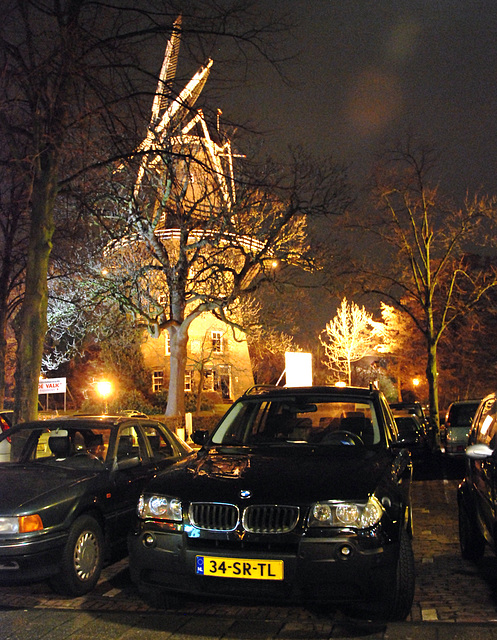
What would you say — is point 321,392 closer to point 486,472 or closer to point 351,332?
point 486,472

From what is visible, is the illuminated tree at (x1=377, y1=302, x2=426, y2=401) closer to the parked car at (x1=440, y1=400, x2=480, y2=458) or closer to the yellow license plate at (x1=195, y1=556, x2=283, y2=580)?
the parked car at (x1=440, y1=400, x2=480, y2=458)

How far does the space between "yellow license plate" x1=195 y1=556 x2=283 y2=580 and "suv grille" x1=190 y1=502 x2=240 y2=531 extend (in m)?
0.23

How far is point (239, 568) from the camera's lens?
16.4 feet

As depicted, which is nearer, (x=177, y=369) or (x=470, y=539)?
(x=470, y=539)

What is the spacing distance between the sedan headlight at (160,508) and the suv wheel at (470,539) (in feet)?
11.5

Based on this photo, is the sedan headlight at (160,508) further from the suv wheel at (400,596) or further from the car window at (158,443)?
the car window at (158,443)

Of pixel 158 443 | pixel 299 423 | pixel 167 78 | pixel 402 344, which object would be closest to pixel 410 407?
pixel 167 78

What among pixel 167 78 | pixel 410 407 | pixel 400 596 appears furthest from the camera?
pixel 410 407

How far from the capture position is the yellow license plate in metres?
4.92

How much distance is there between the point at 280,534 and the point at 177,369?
77.9 feet

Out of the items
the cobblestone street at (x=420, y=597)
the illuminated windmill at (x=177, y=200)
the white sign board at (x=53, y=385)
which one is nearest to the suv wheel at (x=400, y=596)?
the cobblestone street at (x=420, y=597)

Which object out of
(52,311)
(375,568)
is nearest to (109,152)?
(375,568)

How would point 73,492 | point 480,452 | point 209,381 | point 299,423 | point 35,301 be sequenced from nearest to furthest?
point 480,452
point 73,492
point 299,423
point 35,301
point 209,381

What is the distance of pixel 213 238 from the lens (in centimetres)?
2591
